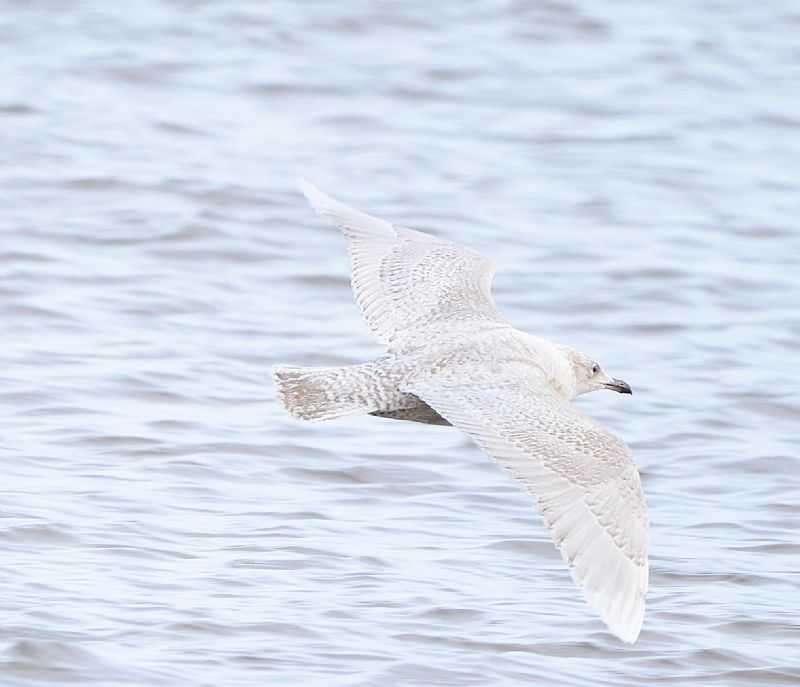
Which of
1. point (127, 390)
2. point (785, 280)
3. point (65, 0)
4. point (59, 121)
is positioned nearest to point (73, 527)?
point (127, 390)

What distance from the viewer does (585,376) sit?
21.7 ft

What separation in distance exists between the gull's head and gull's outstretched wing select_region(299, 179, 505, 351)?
0.31 meters

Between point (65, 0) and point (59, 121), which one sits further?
point (65, 0)

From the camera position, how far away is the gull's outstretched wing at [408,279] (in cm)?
662

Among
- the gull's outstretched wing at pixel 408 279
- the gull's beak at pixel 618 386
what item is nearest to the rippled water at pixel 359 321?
the gull's beak at pixel 618 386

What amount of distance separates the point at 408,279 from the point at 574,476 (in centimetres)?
193

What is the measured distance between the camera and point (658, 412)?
834 cm

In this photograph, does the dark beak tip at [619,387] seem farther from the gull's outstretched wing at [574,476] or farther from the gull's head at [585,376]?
the gull's outstretched wing at [574,476]

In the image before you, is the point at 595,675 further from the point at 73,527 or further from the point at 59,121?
the point at 59,121

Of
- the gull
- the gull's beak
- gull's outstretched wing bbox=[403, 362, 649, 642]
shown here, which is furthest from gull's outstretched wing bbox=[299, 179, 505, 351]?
gull's outstretched wing bbox=[403, 362, 649, 642]

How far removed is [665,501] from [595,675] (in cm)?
184

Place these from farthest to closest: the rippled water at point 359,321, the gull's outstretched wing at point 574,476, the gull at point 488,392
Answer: the rippled water at point 359,321, the gull at point 488,392, the gull's outstretched wing at point 574,476

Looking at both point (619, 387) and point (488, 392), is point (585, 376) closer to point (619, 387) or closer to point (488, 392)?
point (619, 387)

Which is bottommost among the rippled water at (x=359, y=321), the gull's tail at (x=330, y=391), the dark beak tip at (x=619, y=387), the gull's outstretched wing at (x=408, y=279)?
the rippled water at (x=359, y=321)
